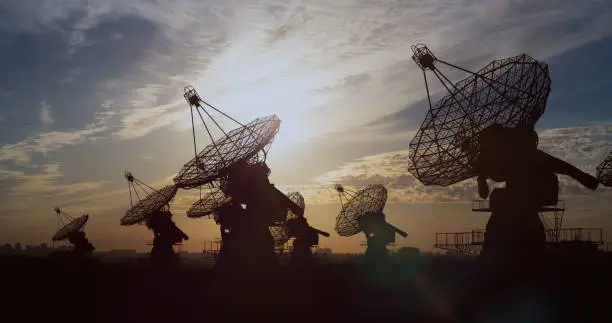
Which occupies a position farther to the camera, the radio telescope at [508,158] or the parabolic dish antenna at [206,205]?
the parabolic dish antenna at [206,205]

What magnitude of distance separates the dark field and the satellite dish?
25.5 feet

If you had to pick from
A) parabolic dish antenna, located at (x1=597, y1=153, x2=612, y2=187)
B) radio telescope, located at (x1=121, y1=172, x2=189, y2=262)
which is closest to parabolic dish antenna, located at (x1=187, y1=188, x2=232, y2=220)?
radio telescope, located at (x1=121, y1=172, x2=189, y2=262)

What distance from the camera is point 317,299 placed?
41062 millimetres

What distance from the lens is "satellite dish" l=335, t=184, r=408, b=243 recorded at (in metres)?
62.3

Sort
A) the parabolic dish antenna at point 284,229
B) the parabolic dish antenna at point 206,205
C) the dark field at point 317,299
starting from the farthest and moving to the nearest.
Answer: the parabolic dish antenna at point 284,229, the parabolic dish antenna at point 206,205, the dark field at point 317,299

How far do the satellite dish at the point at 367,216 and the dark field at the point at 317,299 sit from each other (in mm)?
7775

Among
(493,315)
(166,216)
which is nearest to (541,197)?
(493,315)

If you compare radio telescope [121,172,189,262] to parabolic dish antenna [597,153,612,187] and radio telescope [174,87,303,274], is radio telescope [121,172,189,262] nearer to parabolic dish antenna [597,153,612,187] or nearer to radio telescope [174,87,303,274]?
radio telescope [174,87,303,274]

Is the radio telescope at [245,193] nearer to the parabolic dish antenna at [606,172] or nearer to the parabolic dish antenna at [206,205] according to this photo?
the parabolic dish antenna at [206,205]

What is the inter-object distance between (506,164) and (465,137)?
11.3 feet

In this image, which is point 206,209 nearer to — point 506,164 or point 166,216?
point 166,216

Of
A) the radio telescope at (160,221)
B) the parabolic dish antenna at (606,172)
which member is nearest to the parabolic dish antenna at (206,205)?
the radio telescope at (160,221)

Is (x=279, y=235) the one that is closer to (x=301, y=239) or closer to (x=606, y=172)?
(x=301, y=239)

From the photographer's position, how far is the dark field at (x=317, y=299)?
32.8 meters
